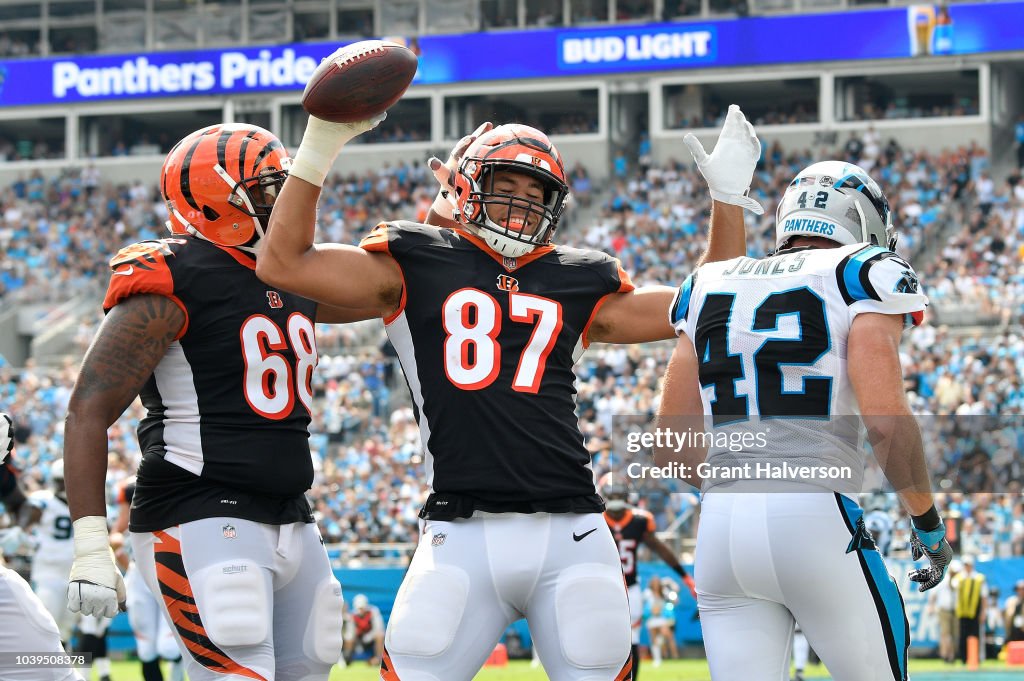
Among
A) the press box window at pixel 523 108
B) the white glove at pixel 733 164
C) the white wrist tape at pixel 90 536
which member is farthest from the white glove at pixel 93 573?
the press box window at pixel 523 108

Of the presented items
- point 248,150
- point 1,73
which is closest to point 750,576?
point 248,150

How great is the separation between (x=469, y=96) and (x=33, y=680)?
28470 millimetres

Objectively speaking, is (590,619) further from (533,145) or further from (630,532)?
(630,532)

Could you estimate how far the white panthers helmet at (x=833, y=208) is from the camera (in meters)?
4.03

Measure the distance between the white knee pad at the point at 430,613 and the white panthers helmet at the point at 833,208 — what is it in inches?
53.9

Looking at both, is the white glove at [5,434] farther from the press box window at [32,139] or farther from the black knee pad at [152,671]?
the press box window at [32,139]

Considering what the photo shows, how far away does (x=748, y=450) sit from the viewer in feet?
12.3

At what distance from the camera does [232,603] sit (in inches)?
159

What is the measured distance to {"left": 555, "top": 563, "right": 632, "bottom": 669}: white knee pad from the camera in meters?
3.69

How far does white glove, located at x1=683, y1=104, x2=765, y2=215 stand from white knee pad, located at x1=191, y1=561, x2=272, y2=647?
184 centimetres

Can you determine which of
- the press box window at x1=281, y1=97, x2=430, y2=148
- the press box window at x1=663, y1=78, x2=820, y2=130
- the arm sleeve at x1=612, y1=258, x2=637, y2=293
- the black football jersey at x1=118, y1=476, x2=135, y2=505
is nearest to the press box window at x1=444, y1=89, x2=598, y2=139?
the press box window at x1=281, y1=97, x2=430, y2=148

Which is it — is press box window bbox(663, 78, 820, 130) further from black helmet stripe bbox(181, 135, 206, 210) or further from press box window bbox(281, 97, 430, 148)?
black helmet stripe bbox(181, 135, 206, 210)

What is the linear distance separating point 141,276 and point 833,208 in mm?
2036

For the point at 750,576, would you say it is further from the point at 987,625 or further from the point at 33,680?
the point at 987,625
